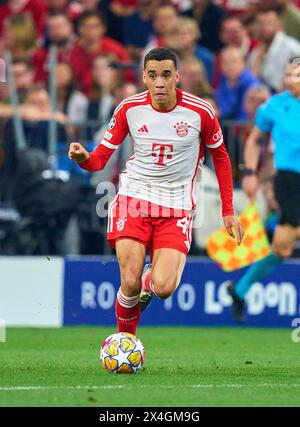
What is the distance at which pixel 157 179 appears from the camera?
8617mm

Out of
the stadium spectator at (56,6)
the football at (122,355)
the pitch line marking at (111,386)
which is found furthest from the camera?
the stadium spectator at (56,6)

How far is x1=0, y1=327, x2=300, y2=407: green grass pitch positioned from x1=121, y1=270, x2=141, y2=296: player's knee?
0.57m

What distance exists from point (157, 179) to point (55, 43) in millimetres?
7488

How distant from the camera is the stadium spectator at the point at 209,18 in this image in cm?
1591

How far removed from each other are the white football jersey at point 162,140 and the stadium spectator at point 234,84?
6.19 meters

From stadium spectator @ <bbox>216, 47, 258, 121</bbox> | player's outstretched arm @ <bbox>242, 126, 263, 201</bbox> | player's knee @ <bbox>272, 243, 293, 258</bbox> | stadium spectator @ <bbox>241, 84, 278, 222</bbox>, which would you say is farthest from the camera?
stadium spectator @ <bbox>216, 47, 258, 121</bbox>

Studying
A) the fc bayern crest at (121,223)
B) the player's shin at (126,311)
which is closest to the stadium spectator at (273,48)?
the fc bayern crest at (121,223)

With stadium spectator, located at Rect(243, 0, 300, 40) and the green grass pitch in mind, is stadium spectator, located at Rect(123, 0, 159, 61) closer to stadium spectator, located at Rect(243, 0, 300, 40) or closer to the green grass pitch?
stadium spectator, located at Rect(243, 0, 300, 40)

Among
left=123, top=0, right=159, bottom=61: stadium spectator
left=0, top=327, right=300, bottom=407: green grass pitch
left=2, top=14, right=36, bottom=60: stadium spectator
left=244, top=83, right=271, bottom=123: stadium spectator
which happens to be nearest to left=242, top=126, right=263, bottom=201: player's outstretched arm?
left=0, top=327, right=300, bottom=407: green grass pitch

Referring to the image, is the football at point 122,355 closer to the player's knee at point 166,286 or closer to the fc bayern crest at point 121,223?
the player's knee at point 166,286

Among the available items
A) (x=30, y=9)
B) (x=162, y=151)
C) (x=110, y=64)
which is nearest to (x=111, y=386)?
(x=162, y=151)

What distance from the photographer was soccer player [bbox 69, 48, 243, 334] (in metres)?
8.34

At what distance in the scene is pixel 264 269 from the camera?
1233 centimetres

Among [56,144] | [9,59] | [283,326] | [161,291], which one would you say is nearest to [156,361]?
[161,291]
